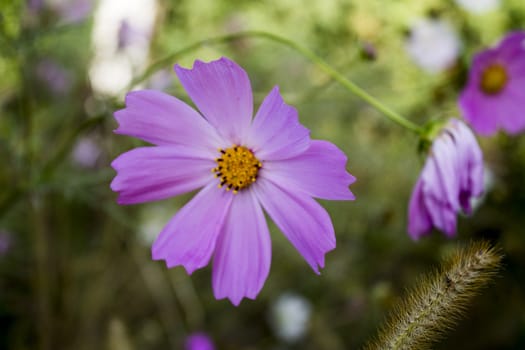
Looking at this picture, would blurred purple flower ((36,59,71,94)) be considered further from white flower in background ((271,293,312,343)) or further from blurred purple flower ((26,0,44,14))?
white flower in background ((271,293,312,343))

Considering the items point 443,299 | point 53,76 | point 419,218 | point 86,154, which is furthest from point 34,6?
point 443,299

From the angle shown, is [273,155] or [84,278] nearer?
[273,155]

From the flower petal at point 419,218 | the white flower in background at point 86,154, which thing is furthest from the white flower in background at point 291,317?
the flower petal at point 419,218

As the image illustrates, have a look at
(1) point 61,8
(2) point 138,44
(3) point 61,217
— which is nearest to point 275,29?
(2) point 138,44

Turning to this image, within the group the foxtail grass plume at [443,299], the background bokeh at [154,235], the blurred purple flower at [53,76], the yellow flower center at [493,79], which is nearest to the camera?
the foxtail grass plume at [443,299]

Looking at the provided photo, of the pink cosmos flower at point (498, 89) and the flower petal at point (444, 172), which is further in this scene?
the pink cosmos flower at point (498, 89)

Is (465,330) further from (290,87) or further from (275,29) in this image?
(275,29)

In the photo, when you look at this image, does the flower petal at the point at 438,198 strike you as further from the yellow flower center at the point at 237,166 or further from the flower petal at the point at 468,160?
the yellow flower center at the point at 237,166

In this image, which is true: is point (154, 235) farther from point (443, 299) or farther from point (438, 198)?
point (443, 299)
